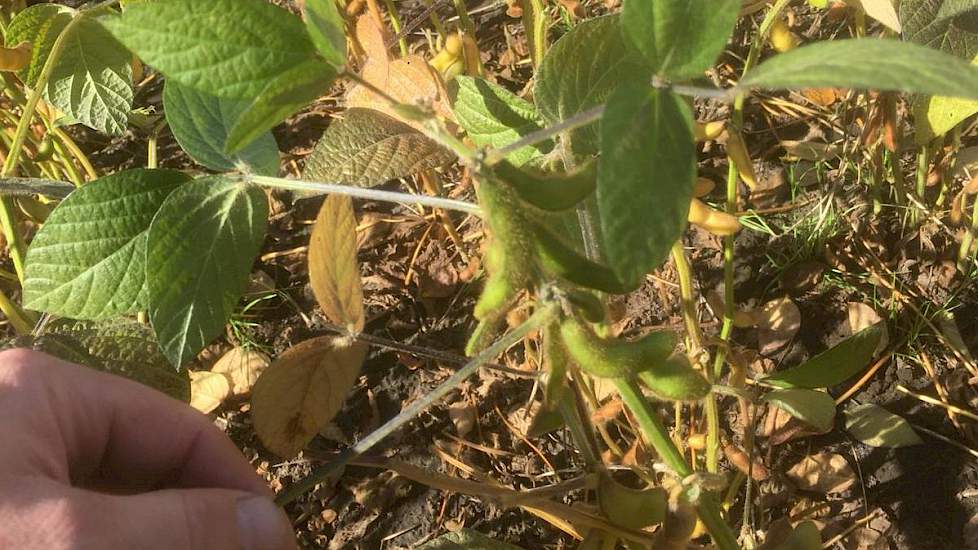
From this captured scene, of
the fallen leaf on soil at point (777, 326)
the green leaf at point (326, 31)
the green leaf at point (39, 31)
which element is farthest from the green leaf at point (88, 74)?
the fallen leaf on soil at point (777, 326)

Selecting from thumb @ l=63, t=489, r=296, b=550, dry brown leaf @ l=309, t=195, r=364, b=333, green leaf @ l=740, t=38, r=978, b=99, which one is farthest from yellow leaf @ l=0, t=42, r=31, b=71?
green leaf @ l=740, t=38, r=978, b=99

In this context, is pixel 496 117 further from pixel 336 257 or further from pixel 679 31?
pixel 679 31

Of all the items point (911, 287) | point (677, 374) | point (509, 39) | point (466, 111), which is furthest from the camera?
point (509, 39)

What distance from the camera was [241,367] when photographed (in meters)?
1.75

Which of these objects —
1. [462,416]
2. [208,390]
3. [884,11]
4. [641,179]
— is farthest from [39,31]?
[884,11]

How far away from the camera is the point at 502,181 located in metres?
0.70

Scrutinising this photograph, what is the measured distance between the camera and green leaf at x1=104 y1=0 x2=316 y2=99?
2.37 ft

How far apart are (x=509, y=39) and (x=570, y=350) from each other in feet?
4.96

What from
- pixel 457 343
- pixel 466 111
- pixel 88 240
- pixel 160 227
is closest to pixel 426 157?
pixel 466 111

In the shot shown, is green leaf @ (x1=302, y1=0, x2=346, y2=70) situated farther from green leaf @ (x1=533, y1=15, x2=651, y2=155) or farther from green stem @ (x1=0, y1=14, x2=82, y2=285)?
green stem @ (x1=0, y1=14, x2=82, y2=285)

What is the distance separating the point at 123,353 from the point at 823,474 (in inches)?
46.4

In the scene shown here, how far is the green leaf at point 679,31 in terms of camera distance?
0.71m

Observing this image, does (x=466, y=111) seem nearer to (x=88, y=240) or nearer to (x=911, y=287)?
(x=88, y=240)

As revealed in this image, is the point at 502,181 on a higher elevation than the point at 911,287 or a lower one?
higher
